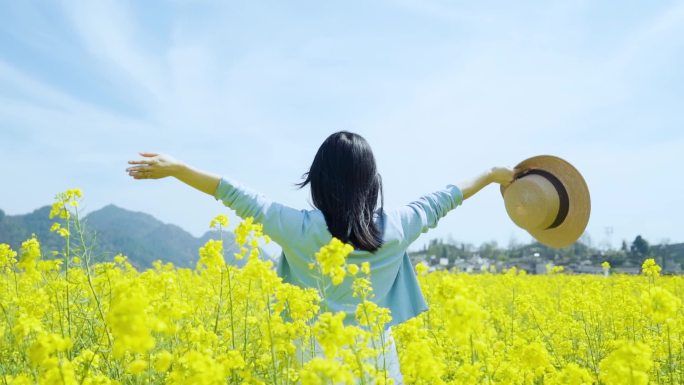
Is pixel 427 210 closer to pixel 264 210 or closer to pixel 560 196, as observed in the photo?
pixel 264 210

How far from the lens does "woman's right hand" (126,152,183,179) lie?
2494 millimetres

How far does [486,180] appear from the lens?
323 centimetres

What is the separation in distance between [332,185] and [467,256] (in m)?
67.3

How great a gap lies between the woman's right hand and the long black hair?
0.59 meters

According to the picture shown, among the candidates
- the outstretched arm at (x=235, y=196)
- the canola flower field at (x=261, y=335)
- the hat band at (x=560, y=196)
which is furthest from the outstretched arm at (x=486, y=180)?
the outstretched arm at (x=235, y=196)

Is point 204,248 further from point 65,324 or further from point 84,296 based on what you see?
point 65,324

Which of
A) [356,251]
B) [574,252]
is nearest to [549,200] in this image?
[356,251]

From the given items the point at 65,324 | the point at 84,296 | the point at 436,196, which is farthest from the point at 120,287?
the point at 65,324

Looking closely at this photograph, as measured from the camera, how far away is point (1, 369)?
9.95 ft

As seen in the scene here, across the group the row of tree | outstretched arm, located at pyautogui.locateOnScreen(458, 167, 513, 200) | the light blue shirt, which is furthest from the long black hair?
the row of tree

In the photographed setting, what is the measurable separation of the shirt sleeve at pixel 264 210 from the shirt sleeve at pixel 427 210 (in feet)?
1.55

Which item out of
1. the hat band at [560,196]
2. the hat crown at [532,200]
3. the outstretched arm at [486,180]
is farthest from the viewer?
the hat band at [560,196]

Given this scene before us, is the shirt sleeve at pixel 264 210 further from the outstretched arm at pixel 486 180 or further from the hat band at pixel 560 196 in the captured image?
the hat band at pixel 560 196

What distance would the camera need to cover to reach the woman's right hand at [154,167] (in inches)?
98.2
